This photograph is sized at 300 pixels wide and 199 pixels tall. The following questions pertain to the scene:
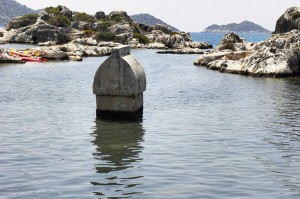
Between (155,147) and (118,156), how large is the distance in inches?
82.5

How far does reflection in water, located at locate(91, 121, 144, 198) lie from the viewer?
13945 mm

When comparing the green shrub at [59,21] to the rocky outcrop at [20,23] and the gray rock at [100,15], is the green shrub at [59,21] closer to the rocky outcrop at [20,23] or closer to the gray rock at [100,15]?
the rocky outcrop at [20,23]

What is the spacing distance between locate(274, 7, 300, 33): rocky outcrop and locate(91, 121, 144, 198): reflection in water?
54.6 meters

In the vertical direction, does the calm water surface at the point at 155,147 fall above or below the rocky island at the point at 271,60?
below

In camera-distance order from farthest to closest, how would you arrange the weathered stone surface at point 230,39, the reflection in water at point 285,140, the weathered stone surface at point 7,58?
1. the weathered stone surface at point 230,39
2. the weathered stone surface at point 7,58
3. the reflection in water at point 285,140

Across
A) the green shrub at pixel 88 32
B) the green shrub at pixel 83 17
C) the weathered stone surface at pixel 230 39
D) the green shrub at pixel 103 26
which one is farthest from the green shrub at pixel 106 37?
the weathered stone surface at pixel 230 39

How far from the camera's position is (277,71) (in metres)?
52.9

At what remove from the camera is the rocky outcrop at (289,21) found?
72.3 m

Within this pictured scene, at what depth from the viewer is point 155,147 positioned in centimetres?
1928

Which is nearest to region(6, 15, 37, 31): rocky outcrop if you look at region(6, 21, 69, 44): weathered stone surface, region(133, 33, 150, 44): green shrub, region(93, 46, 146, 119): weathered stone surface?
region(6, 21, 69, 44): weathered stone surface

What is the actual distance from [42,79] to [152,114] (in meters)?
21.7

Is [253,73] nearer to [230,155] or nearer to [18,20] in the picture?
[230,155]

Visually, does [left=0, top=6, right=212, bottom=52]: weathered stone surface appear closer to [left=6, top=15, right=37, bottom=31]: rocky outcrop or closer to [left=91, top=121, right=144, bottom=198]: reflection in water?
[left=6, top=15, right=37, bottom=31]: rocky outcrop

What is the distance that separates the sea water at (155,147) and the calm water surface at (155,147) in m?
0.04
